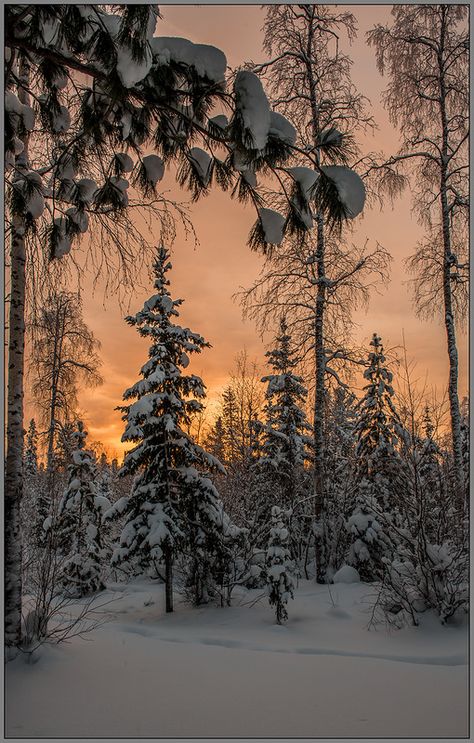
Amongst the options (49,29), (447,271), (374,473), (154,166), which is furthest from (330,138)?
(374,473)

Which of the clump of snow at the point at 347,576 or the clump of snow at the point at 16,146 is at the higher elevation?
the clump of snow at the point at 16,146

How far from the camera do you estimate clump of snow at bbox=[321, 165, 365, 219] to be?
2.43 metres

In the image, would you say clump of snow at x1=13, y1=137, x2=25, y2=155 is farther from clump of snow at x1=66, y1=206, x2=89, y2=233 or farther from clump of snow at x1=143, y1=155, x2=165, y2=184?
clump of snow at x1=143, y1=155, x2=165, y2=184

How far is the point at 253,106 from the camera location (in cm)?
233

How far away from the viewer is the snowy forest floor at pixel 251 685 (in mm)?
2945

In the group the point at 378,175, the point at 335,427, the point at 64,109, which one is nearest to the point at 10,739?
the point at 64,109

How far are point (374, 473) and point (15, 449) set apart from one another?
A: 8750 mm

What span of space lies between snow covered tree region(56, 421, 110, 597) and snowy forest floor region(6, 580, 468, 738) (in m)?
6.13

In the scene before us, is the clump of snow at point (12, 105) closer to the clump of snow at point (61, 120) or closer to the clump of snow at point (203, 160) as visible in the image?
the clump of snow at point (61, 120)

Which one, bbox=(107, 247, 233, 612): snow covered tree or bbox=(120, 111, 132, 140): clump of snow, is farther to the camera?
bbox=(107, 247, 233, 612): snow covered tree

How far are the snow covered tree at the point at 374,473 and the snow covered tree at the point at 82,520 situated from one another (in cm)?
648

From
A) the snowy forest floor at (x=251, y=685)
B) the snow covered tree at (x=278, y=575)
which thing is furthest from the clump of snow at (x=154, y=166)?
the snow covered tree at (x=278, y=575)

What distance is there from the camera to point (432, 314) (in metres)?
8.77

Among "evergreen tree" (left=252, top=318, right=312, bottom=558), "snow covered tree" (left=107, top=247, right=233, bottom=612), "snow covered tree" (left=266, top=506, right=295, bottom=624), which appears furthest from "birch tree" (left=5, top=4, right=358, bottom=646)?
"evergreen tree" (left=252, top=318, right=312, bottom=558)
